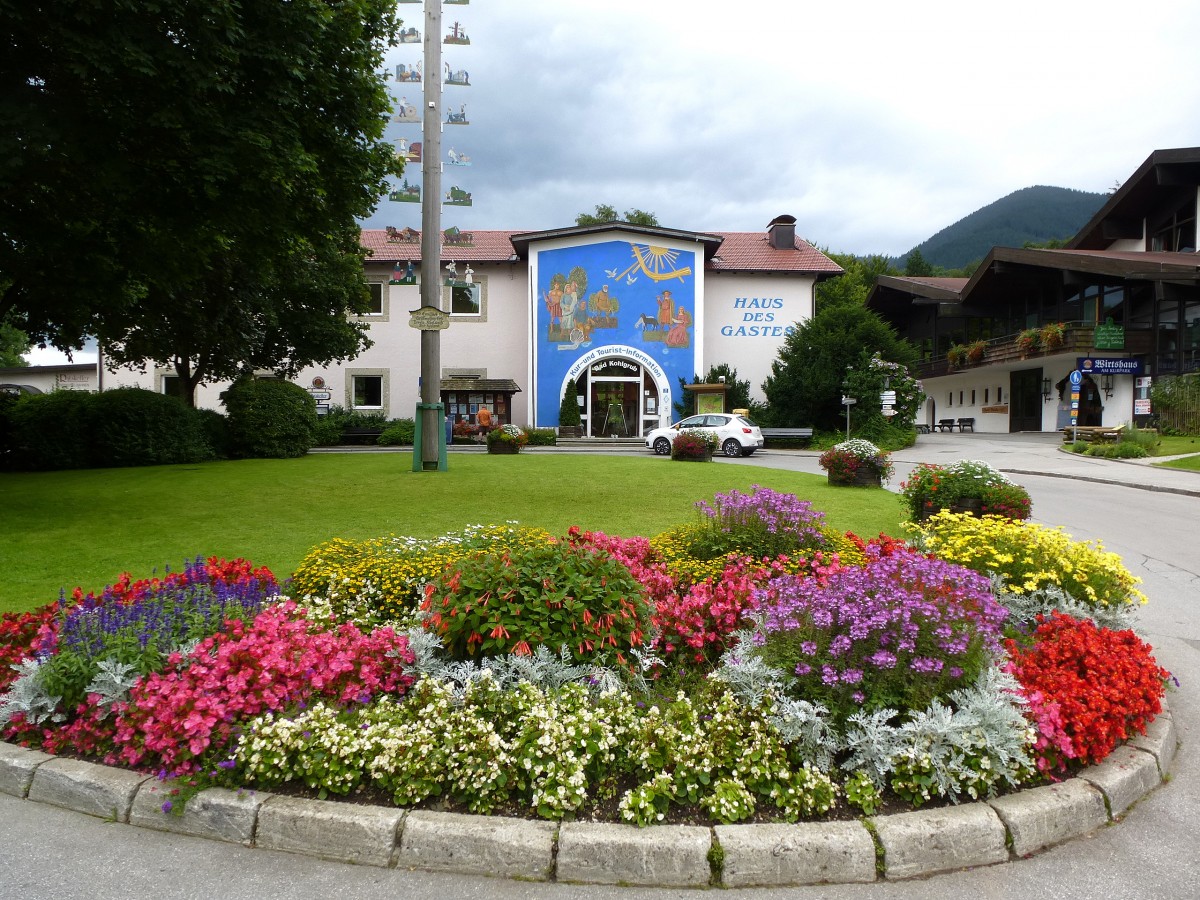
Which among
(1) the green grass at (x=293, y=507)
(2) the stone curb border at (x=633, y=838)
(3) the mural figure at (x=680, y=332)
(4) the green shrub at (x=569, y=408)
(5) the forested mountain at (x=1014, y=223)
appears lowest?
(2) the stone curb border at (x=633, y=838)

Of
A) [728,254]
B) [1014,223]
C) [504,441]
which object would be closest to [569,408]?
[504,441]

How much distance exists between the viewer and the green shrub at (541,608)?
3721mm

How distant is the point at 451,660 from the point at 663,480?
11.0 meters

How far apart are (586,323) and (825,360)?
1108 cm

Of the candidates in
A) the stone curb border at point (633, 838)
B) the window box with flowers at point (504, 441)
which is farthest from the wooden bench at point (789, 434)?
the stone curb border at point (633, 838)

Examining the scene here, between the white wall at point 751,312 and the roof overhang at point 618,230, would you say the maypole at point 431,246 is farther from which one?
the white wall at point 751,312

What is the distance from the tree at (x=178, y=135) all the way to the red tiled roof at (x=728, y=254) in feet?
80.3

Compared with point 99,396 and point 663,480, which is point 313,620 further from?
point 99,396

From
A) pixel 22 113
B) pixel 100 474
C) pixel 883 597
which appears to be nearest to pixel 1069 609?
pixel 883 597

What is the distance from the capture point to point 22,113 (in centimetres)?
845

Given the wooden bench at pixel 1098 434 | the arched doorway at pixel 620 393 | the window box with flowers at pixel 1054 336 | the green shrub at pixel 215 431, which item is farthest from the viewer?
the arched doorway at pixel 620 393

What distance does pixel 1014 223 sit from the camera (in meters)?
168

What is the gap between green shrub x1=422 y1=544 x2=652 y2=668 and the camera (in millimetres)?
3721

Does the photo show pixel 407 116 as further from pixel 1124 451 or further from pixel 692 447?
pixel 1124 451
